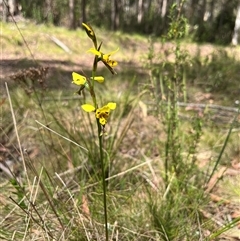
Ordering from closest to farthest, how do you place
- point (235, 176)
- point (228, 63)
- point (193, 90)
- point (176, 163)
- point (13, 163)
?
1. point (176, 163)
2. point (235, 176)
3. point (13, 163)
4. point (193, 90)
5. point (228, 63)

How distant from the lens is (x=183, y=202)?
1.56m

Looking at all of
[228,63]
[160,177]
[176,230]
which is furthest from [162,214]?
[228,63]

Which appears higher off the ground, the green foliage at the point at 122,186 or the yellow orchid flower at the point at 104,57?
the yellow orchid flower at the point at 104,57

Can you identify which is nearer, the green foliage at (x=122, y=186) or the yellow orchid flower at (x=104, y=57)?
the yellow orchid flower at (x=104, y=57)

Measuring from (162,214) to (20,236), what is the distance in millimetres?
602

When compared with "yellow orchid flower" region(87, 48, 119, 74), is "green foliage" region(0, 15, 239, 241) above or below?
below

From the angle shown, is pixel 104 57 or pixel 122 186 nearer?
pixel 104 57

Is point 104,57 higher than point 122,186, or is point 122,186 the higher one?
point 104,57

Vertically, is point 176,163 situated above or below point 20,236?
above

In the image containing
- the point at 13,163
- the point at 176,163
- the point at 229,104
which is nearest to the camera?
the point at 176,163

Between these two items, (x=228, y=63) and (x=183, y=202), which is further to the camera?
(x=228, y=63)

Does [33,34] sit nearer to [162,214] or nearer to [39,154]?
[39,154]

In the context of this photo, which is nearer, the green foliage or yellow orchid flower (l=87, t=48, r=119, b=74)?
yellow orchid flower (l=87, t=48, r=119, b=74)

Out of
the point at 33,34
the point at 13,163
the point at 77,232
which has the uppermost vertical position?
the point at 33,34
